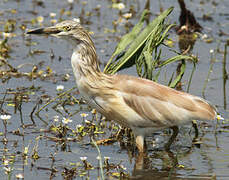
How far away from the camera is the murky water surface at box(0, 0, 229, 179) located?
5.61 metres

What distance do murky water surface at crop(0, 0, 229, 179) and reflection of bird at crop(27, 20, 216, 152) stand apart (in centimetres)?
38

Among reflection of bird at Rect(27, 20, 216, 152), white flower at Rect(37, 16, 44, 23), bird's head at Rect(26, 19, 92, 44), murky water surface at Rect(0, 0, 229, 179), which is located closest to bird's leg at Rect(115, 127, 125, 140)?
murky water surface at Rect(0, 0, 229, 179)

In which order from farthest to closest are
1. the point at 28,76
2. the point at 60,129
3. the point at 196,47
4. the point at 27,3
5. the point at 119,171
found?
the point at 27,3 < the point at 196,47 < the point at 28,76 < the point at 60,129 < the point at 119,171

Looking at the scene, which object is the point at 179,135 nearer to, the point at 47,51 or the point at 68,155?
the point at 68,155

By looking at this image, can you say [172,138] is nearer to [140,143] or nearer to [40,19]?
[140,143]

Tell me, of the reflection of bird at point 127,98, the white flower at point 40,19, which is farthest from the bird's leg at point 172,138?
the white flower at point 40,19

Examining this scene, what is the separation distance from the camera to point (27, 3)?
486 inches

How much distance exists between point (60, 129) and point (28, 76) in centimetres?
217

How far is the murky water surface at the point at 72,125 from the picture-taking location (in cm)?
561

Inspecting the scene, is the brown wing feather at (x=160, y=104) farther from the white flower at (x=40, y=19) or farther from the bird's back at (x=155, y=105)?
the white flower at (x=40, y=19)

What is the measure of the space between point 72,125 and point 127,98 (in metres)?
1.13

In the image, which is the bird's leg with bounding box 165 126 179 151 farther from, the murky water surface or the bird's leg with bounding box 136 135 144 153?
the bird's leg with bounding box 136 135 144 153

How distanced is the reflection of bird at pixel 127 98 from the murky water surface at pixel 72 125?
0.38m

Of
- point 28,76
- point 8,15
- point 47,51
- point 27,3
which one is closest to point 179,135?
point 28,76
